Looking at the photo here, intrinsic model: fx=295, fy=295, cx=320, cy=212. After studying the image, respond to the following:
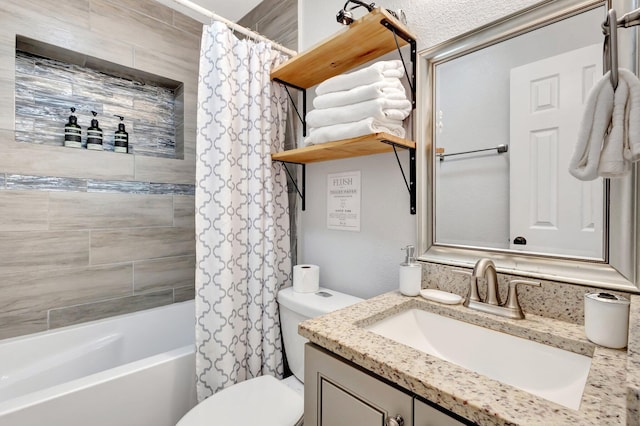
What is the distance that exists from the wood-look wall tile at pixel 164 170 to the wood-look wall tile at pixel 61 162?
0.06 m

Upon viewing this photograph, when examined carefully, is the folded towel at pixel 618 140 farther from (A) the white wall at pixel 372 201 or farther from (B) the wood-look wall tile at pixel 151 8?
(B) the wood-look wall tile at pixel 151 8

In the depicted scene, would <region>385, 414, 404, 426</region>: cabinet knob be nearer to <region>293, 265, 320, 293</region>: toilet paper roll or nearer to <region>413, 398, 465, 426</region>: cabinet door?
<region>413, 398, 465, 426</region>: cabinet door

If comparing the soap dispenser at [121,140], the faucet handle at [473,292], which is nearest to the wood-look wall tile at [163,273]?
the soap dispenser at [121,140]

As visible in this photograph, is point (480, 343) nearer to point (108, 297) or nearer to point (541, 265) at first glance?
point (541, 265)

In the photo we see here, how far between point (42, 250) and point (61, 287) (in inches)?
8.8

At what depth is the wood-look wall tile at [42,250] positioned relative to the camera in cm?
149

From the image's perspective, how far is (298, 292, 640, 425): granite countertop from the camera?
436 mm

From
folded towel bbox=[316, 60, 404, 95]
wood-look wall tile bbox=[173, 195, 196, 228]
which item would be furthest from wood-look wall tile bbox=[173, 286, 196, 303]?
folded towel bbox=[316, 60, 404, 95]

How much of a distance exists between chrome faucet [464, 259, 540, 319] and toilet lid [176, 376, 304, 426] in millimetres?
734

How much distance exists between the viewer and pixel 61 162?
1.61 metres

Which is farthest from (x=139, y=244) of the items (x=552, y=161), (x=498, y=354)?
(x=552, y=161)

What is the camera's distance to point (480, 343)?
32.6 inches

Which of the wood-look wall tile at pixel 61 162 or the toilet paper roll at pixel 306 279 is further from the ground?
the wood-look wall tile at pixel 61 162

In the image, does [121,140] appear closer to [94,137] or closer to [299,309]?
[94,137]
